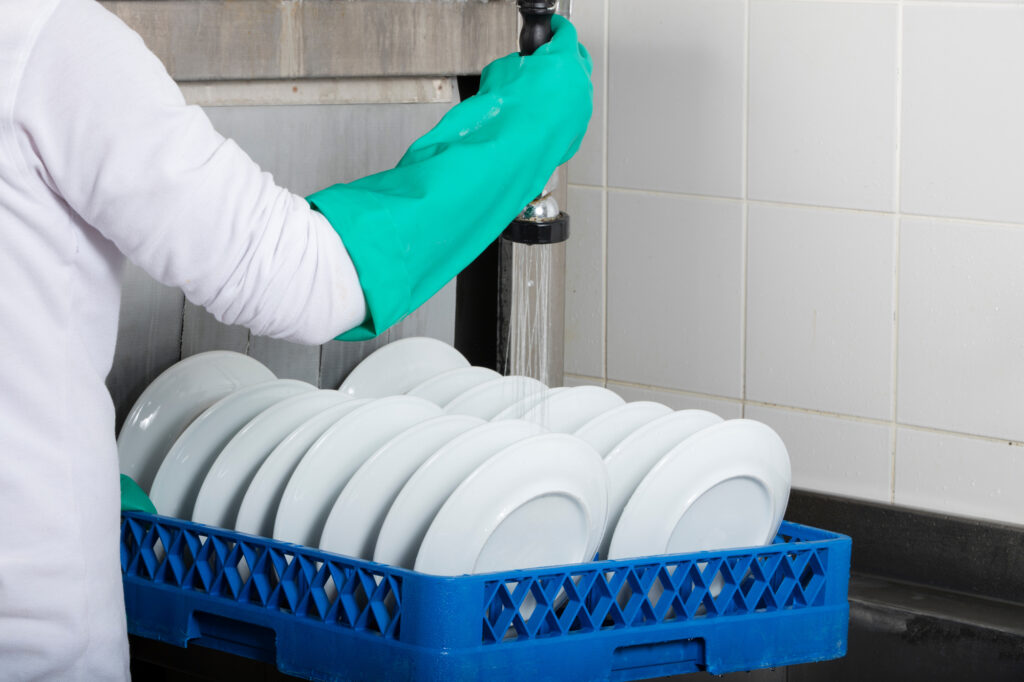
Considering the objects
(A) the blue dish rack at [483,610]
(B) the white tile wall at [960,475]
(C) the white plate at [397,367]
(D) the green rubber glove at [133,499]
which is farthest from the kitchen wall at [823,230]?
(D) the green rubber glove at [133,499]

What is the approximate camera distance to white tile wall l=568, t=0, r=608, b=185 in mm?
1497

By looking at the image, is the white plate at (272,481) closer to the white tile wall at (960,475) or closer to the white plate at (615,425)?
the white plate at (615,425)

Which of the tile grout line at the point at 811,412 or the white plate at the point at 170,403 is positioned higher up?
the white plate at the point at 170,403

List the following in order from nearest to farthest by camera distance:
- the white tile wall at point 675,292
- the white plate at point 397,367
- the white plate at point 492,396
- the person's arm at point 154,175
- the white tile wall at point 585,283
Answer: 1. the person's arm at point 154,175
2. the white plate at point 492,396
3. the white plate at point 397,367
4. the white tile wall at point 675,292
5. the white tile wall at point 585,283

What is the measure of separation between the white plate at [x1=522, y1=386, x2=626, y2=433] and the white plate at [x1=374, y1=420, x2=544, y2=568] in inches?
6.7

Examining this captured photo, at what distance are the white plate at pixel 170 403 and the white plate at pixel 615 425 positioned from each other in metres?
0.30

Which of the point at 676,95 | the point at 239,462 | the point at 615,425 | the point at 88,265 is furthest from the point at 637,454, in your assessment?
the point at 676,95

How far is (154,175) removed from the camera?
2.05 feet

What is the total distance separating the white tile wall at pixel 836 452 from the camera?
4.48ft

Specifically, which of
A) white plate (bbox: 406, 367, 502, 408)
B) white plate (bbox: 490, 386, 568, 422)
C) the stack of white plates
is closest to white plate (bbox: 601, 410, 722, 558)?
the stack of white plates

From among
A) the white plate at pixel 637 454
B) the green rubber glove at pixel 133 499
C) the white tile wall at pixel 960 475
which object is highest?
the white plate at pixel 637 454

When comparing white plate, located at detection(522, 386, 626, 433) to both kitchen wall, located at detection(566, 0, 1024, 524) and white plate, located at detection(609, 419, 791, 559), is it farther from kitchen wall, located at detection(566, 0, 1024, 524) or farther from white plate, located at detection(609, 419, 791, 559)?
kitchen wall, located at detection(566, 0, 1024, 524)

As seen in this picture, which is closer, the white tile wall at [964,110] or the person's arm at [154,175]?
the person's arm at [154,175]

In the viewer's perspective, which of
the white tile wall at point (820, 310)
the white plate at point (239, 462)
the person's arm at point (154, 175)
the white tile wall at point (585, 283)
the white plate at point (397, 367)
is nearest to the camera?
the person's arm at point (154, 175)
